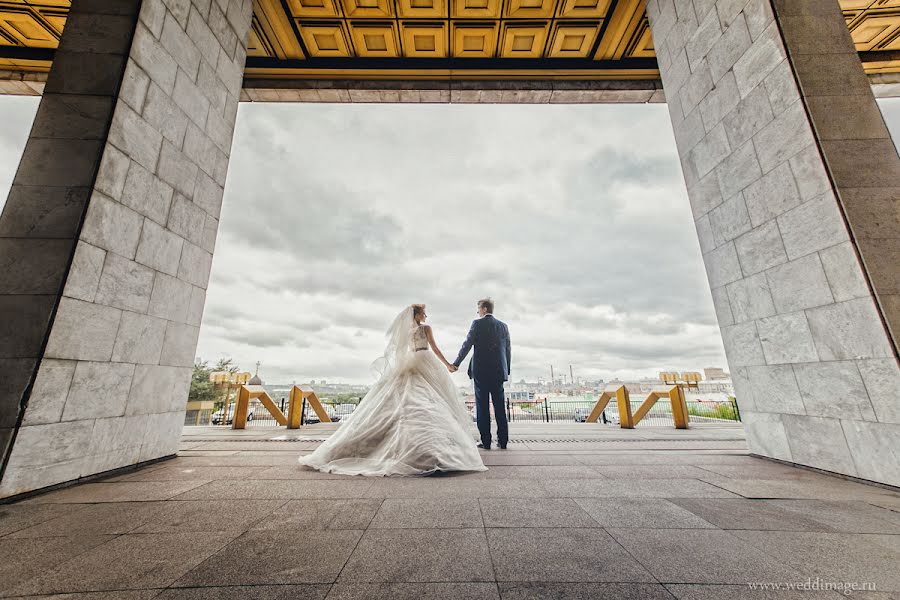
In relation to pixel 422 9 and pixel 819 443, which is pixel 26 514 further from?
pixel 422 9

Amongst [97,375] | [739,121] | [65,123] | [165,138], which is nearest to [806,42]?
[739,121]

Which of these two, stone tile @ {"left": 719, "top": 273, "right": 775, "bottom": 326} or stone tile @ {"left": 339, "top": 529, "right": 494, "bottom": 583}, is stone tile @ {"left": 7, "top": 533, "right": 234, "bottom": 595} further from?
stone tile @ {"left": 719, "top": 273, "right": 775, "bottom": 326}

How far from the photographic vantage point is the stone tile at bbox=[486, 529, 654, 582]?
177 centimetres

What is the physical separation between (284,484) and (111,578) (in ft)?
5.89

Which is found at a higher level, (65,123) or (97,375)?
(65,123)

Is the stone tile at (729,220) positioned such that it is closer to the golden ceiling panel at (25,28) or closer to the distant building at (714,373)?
the golden ceiling panel at (25,28)

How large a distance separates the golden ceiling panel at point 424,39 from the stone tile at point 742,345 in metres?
9.44

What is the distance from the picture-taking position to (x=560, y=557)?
1.96m

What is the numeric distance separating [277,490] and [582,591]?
9.59 ft

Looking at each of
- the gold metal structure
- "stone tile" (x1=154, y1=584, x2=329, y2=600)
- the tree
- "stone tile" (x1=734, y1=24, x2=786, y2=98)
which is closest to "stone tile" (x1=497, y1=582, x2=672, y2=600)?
"stone tile" (x1=154, y1=584, x2=329, y2=600)

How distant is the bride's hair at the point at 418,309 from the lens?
5.86m

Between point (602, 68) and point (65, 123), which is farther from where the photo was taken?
point (602, 68)

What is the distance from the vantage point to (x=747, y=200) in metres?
4.78

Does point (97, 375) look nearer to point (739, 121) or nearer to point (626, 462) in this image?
point (626, 462)
